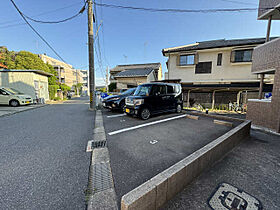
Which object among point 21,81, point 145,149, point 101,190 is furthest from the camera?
point 21,81

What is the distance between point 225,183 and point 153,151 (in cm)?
135

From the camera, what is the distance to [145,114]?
17.3 feet

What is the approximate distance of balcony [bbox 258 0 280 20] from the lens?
16.3 feet

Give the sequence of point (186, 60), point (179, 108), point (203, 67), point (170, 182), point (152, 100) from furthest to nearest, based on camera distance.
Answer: point (186, 60), point (203, 67), point (179, 108), point (152, 100), point (170, 182)

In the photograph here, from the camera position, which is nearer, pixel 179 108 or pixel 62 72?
pixel 179 108

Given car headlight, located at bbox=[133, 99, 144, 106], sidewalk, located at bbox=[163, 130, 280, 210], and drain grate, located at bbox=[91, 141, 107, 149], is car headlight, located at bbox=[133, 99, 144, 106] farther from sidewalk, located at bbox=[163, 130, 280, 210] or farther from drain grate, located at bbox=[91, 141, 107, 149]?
sidewalk, located at bbox=[163, 130, 280, 210]

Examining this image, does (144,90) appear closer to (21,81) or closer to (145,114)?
(145,114)

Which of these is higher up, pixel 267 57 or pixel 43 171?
pixel 267 57

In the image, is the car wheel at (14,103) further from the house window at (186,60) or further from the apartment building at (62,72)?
the apartment building at (62,72)

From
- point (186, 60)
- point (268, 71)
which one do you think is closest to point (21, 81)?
point (186, 60)

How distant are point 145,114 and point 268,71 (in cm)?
543

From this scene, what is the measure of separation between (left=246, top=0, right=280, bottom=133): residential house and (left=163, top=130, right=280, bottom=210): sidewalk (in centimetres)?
195

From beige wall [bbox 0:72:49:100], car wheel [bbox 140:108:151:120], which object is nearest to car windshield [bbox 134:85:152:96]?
car wheel [bbox 140:108:151:120]

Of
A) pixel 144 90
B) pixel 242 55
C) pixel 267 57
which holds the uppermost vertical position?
pixel 242 55
